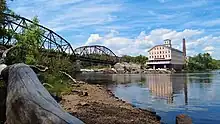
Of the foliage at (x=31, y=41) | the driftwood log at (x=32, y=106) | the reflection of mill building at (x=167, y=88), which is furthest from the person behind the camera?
the reflection of mill building at (x=167, y=88)

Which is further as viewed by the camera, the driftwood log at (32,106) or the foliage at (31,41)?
the foliage at (31,41)

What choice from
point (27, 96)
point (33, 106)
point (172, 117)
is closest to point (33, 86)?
point (27, 96)

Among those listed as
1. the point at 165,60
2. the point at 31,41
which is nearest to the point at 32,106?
the point at 31,41

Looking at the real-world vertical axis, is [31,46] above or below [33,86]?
above

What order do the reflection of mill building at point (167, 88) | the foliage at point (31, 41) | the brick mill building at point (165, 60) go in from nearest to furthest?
the foliage at point (31, 41)
the reflection of mill building at point (167, 88)
the brick mill building at point (165, 60)

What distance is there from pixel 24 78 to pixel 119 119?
11.1m

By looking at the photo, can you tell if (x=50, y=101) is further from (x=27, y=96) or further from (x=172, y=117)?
(x=172, y=117)

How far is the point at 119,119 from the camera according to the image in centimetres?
1792

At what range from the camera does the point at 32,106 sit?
579 cm

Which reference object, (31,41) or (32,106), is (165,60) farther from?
(32,106)

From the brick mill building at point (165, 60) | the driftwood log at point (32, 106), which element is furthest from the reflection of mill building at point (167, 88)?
the brick mill building at point (165, 60)

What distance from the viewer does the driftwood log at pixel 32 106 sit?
16.8 feet

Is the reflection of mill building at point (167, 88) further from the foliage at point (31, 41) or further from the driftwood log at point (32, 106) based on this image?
the driftwood log at point (32, 106)

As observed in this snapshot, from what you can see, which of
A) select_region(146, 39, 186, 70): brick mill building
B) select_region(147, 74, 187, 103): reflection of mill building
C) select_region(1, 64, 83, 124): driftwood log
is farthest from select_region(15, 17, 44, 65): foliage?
select_region(146, 39, 186, 70): brick mill building
